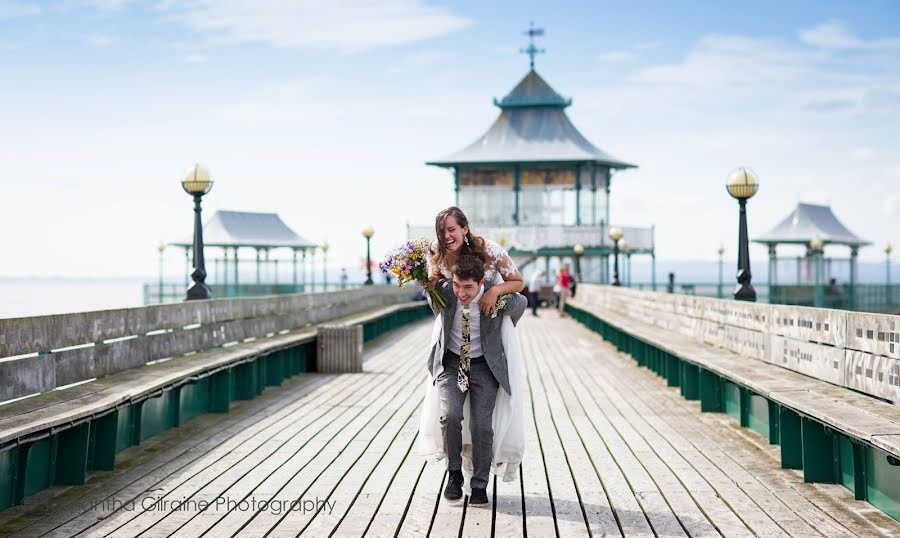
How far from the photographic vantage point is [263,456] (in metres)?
8.44

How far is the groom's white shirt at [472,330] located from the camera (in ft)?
22.1

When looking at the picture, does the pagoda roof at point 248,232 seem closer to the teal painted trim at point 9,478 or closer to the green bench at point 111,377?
the green bench at point 111,377

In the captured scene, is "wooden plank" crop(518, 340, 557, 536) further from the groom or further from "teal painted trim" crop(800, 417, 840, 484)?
"teal painted trim" crop(800, 417, 840, 484)

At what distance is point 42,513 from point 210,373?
365 centimetres

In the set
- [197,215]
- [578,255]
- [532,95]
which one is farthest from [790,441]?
[532,95]

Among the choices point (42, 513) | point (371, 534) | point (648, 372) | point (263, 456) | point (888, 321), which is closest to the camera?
point (371, 534)

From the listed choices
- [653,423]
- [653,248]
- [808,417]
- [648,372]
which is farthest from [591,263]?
[808,417]

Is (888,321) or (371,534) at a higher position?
(888,321)

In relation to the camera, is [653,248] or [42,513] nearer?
A: [42,513]

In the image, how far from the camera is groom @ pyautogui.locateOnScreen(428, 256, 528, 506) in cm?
663

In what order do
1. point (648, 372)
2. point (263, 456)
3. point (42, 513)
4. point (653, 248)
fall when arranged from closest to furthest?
point (42, 513), point (263, 456), point (648, 372), point (653, 248)

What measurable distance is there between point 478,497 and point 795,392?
8.46 feet

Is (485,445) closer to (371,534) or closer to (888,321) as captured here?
(371,534)

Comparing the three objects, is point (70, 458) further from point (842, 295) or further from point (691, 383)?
point (842, 295)
